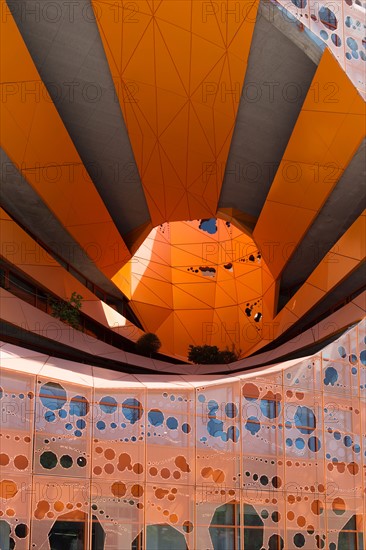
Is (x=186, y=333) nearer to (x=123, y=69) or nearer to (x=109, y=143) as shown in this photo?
(x=109, y=143)

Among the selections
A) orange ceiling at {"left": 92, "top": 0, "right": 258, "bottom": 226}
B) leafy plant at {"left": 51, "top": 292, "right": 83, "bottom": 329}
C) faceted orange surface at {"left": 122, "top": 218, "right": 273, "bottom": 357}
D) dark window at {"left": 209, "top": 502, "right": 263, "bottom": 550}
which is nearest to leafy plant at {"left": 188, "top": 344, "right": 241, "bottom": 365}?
faceted orange surface at {"left": 122, "top": 218, "right": 273, "bottom": 357}

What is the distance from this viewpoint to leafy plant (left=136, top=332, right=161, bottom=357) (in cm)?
2680

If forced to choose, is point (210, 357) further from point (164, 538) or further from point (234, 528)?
point (164, 538)

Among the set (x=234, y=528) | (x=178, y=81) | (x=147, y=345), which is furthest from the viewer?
(x=147, y=345)

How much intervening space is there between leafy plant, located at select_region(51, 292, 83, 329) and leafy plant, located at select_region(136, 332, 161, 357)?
3.27m

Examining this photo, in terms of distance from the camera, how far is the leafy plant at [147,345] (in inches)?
1055

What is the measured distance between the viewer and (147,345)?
87.9 feet

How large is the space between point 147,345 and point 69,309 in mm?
4008

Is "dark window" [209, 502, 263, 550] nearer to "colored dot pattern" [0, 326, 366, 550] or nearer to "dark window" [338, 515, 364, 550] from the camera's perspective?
"colored dot pattern" [0, 326, 366, 550]

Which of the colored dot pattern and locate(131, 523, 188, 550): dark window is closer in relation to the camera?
the colored dot pattern

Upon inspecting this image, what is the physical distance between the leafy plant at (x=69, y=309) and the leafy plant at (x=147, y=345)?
3.27m

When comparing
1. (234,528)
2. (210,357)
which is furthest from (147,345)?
(234,528)

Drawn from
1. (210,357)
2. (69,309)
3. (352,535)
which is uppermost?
(69,309)

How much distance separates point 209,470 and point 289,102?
33.8ft
